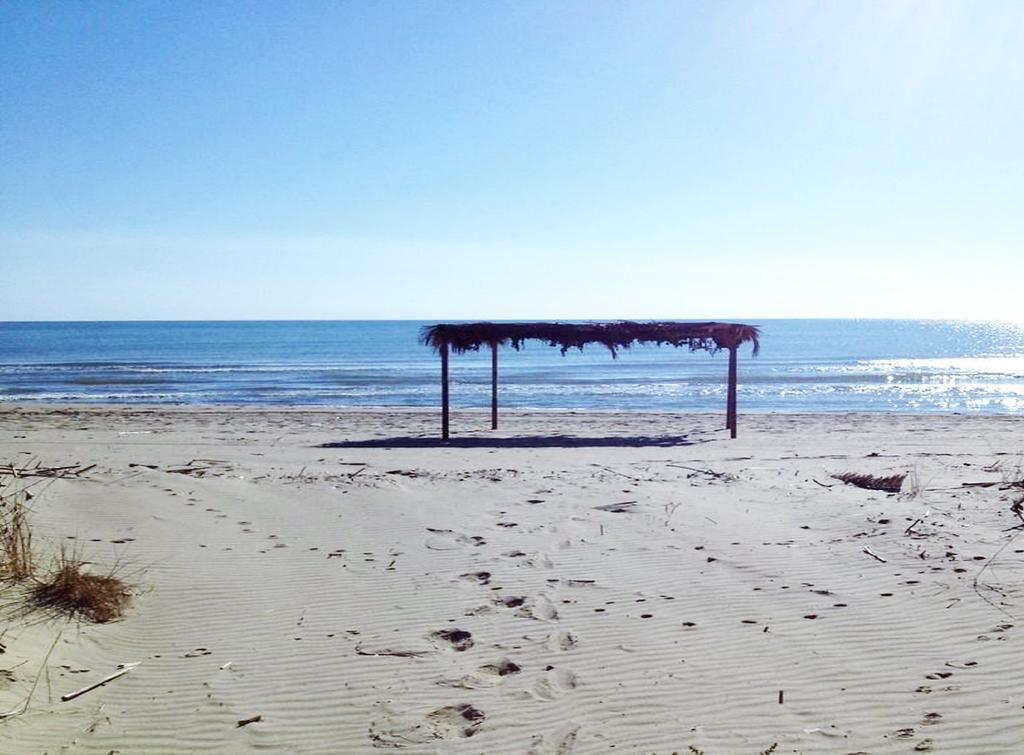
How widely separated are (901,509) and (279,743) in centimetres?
570

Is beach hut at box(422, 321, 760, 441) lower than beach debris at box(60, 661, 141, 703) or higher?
higher

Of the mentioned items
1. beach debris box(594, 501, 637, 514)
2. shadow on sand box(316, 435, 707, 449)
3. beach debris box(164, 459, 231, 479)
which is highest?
beach debris box(164, 459, 231, 479)

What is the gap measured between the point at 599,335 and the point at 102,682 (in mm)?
13255

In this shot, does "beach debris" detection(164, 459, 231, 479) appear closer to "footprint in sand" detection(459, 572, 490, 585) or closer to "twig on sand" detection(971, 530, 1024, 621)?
"footprint in sand" detection(459, 572, 490, 585)

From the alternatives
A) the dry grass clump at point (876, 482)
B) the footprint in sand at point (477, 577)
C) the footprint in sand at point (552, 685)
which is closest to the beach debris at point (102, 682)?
the footprint in sand at point (552, 685)

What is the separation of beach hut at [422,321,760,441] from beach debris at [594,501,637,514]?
8.48 metres

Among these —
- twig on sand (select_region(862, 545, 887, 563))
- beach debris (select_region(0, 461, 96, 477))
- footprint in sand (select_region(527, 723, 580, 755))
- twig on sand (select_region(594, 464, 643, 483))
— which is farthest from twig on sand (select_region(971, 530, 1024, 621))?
beach debris (select_region(0, 461, 96, 477))

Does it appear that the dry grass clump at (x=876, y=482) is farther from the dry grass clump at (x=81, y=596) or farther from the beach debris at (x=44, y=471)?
the beach debris at (x=44, y=471)

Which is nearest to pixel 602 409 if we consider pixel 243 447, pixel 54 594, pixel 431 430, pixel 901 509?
pixel 431 430

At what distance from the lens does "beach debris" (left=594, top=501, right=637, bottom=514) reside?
6.98 metres

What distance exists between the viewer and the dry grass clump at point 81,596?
4230mm

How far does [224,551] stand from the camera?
566 centimetres

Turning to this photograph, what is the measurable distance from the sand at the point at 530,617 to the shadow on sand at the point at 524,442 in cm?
461

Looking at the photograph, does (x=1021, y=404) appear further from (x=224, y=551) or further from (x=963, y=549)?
(x=224, y=551)
